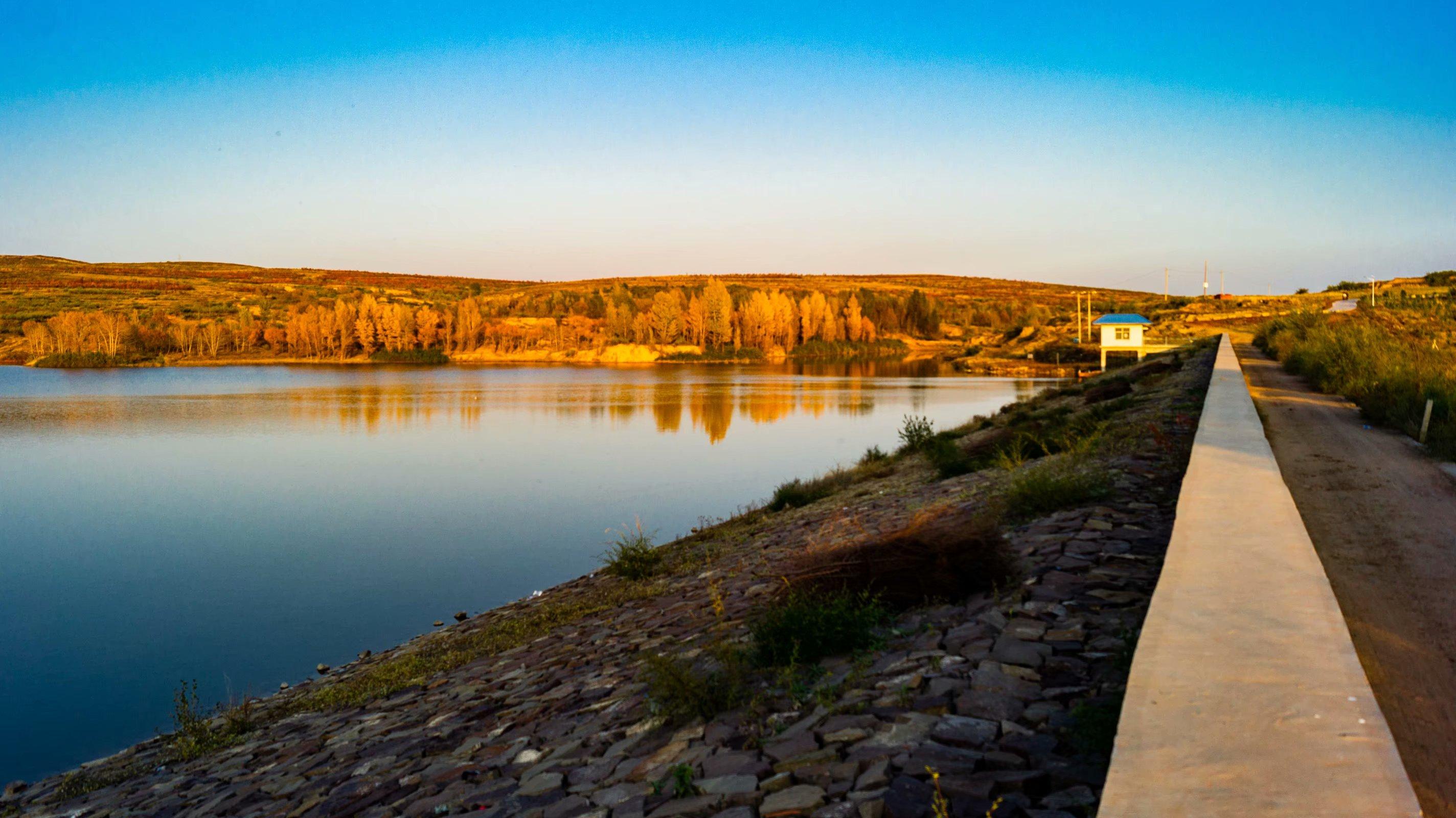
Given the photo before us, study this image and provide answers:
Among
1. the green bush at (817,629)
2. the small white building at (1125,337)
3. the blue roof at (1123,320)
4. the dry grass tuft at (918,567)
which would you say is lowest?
the green bush at (817,629)

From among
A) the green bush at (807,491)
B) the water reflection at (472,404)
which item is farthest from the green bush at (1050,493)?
the water reflection at (472,404)

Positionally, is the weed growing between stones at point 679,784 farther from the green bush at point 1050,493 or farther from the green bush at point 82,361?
the green bush at point 82,361

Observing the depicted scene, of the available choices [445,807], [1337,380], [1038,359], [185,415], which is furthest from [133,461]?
[1038,359]

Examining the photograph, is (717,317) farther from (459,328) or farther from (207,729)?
(207,729)

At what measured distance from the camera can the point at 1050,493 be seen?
6793 millimetres

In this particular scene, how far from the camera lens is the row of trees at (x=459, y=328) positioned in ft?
259

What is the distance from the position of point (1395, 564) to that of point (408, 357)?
282 ft

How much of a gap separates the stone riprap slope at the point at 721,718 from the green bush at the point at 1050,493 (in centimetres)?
22

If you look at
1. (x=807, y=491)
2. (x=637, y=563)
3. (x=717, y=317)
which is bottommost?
(x=637, y=563)

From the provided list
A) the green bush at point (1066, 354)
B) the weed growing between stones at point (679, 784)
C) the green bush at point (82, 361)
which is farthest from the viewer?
the green bush at point (82, 361)

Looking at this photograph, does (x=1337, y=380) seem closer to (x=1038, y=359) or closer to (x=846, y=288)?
(x=1038, y=359)

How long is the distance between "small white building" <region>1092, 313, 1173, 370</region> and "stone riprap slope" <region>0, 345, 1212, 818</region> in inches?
1546

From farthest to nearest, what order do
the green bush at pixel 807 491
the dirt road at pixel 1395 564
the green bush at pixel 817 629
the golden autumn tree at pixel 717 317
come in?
the golden autumn tree at pixel 717 317 → the green bush at pixel 807 491 → the green bush at pixel 817 629 → the dirt road at pixel 1395 564

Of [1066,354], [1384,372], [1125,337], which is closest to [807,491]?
[1384,372]
